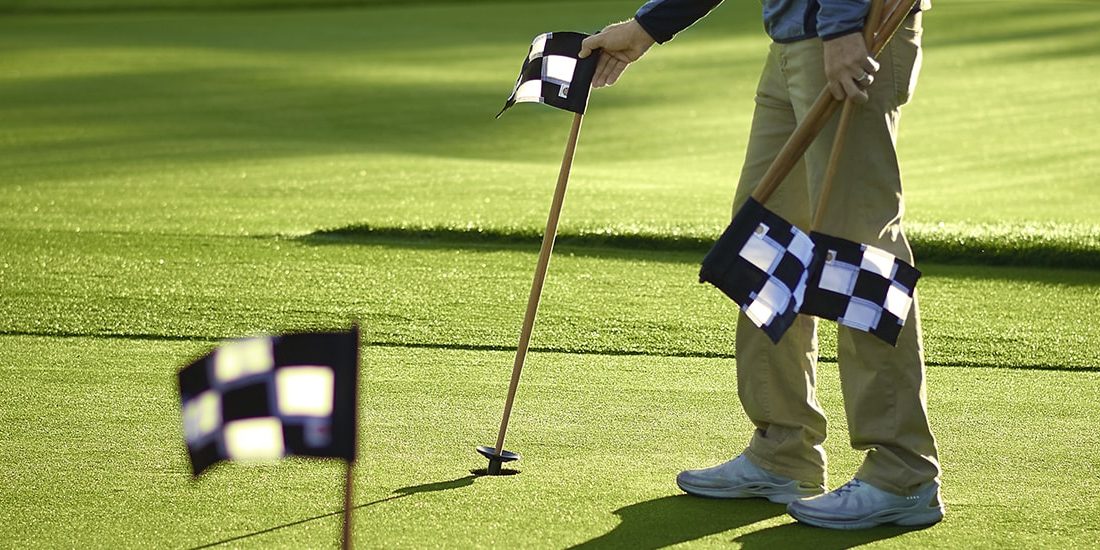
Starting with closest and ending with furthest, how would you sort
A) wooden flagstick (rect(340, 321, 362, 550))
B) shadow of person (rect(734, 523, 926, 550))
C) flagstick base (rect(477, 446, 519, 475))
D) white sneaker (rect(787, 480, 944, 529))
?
wooden flagstick (rect(340, 321, 362, 550)), shadow of person (rect(734, 523, 926, 550)), white sneaker (rect(787, 480, 944, 529)), flagstick base (rect(477, 446, 519, 475))

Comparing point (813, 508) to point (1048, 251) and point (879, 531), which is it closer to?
point (879, 531)

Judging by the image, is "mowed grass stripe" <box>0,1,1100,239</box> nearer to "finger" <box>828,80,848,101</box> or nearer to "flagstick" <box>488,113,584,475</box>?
"flagstick" <box>488,113,584,475</box>

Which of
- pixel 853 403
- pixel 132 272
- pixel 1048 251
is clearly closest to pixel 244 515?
pixel 853 403

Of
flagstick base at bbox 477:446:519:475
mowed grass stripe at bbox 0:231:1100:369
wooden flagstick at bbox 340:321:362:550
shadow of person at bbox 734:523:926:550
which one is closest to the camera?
wooden flagstick at bbox 340:321:362:550

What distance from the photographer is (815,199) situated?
107 inches

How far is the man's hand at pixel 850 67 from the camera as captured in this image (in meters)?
2.52

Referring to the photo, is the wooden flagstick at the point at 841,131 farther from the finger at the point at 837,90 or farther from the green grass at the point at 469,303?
the green grass at the point at 469,303

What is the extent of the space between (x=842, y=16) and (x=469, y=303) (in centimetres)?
246

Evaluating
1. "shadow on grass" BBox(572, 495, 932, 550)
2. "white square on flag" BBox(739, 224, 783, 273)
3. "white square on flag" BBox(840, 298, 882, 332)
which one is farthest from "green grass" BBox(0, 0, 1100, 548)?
"white square on flag" BBox(739, 224, 783, 273)

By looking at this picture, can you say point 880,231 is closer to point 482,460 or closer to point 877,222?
point 877,222

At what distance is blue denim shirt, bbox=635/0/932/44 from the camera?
254 centimetres

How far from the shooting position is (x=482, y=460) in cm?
302

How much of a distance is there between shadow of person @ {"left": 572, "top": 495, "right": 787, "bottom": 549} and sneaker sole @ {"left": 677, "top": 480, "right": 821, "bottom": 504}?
11 millimetres

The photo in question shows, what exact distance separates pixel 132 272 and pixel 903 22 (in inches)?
135
